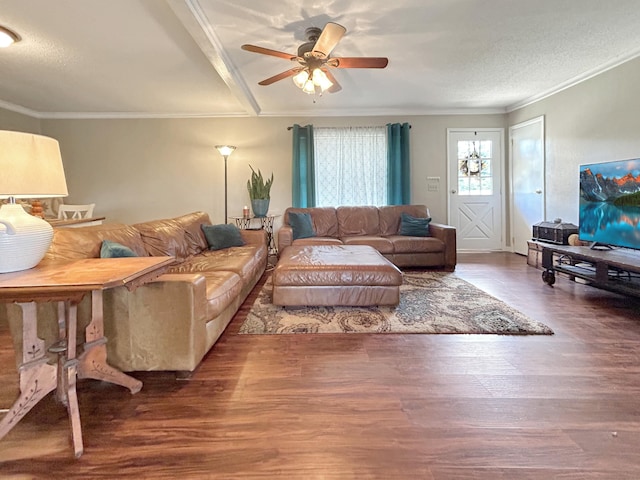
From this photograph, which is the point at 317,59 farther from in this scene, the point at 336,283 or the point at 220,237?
the point at 220,237

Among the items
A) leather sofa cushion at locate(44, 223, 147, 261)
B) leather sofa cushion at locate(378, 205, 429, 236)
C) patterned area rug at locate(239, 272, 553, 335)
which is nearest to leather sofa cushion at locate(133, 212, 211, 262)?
leather sofa cushion at locate(44, 223, 147, 261)

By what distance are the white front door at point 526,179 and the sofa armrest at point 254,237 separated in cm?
404

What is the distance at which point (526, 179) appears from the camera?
5.17 m

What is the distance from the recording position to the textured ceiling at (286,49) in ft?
8.45

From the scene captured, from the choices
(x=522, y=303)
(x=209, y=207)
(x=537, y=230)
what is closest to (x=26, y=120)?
(x=209, y=207)

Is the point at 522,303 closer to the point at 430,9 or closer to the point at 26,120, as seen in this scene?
the point at 430,9

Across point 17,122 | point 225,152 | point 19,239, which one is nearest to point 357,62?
point 19,239

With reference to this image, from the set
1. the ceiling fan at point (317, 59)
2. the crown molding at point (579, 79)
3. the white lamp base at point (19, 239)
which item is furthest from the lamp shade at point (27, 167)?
the crown molding at point (579, 79)

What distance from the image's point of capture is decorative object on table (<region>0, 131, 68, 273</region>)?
1.29 m

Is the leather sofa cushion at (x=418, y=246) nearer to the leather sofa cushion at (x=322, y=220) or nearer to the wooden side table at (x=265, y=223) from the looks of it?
the leather sofa cushion at (x=322, y=220)

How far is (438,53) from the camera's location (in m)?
3.38

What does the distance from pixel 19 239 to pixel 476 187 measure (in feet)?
19.4

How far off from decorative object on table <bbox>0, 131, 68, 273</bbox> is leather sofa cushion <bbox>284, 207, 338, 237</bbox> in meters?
3.59

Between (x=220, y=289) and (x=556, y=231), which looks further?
(x=556, y=231)
